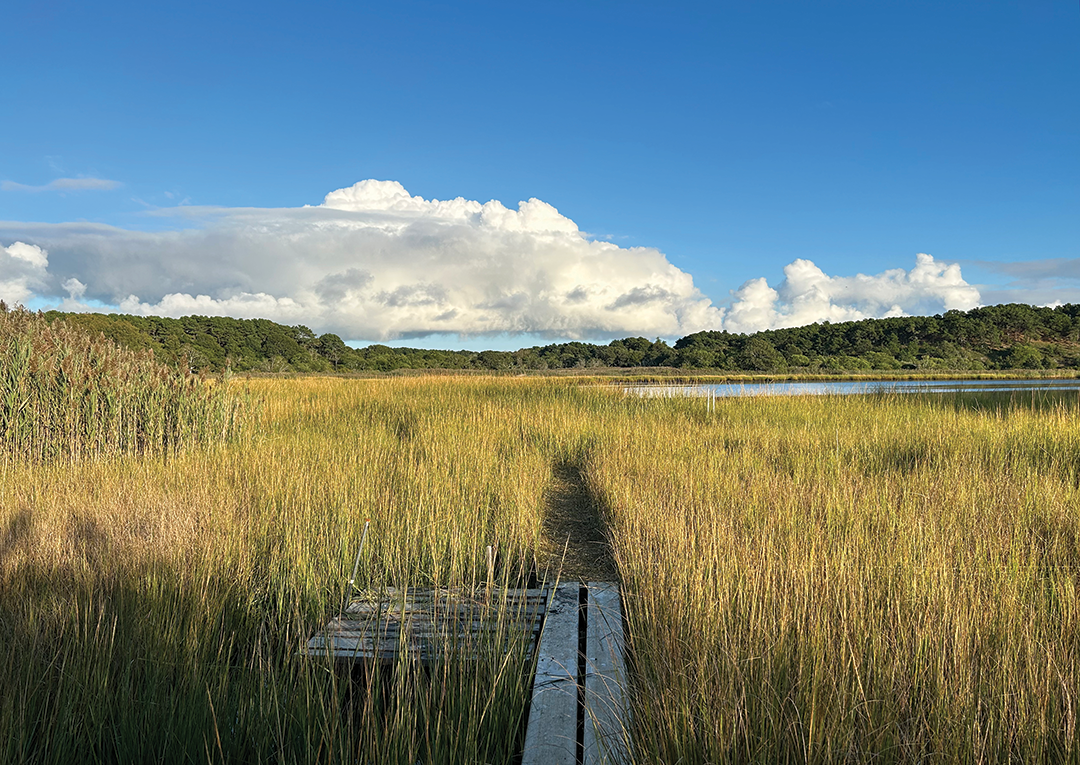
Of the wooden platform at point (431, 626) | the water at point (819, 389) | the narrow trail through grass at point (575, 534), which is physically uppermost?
the water at point (819, 389)

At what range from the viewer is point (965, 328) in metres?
62.1

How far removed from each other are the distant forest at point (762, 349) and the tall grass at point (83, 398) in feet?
112

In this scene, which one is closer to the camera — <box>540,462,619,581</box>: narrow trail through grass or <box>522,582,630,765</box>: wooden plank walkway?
<box>522,582,630,765</box>: wooden plank walkway

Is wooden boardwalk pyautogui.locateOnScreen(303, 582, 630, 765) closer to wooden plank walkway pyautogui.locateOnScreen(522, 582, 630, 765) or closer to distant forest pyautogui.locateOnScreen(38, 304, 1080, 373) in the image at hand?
wooden plank walkway pyautogui.locateOnScreen(522, 582, 630, 765)

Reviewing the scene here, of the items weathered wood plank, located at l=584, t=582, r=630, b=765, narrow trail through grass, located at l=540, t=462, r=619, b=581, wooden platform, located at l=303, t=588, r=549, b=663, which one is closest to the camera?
weathered wood plank, located at l=584, t=582, r=630, b=765

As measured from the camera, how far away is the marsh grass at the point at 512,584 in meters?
1.85

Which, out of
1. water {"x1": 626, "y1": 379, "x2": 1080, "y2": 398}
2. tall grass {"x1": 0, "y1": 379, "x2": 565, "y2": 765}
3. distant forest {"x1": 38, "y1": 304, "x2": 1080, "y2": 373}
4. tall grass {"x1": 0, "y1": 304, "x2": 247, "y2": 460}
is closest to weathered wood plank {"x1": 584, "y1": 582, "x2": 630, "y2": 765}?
tall grass {"x1": 0, "y1": 379, "x2": 565, "y2": 765}

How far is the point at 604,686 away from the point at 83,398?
24.3ft

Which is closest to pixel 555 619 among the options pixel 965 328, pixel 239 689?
pixel 239 689

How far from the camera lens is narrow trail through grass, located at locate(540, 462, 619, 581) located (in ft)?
14.0

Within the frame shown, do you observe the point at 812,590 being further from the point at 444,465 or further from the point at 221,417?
the point at 221,417

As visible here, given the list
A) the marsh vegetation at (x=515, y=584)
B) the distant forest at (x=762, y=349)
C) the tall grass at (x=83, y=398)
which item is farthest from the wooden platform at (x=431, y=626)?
the distant forest at (x=762, y=349)

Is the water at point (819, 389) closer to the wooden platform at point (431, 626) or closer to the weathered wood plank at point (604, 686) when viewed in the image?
the weathered wood plank at point (604, 686)

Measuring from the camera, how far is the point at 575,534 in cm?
526
